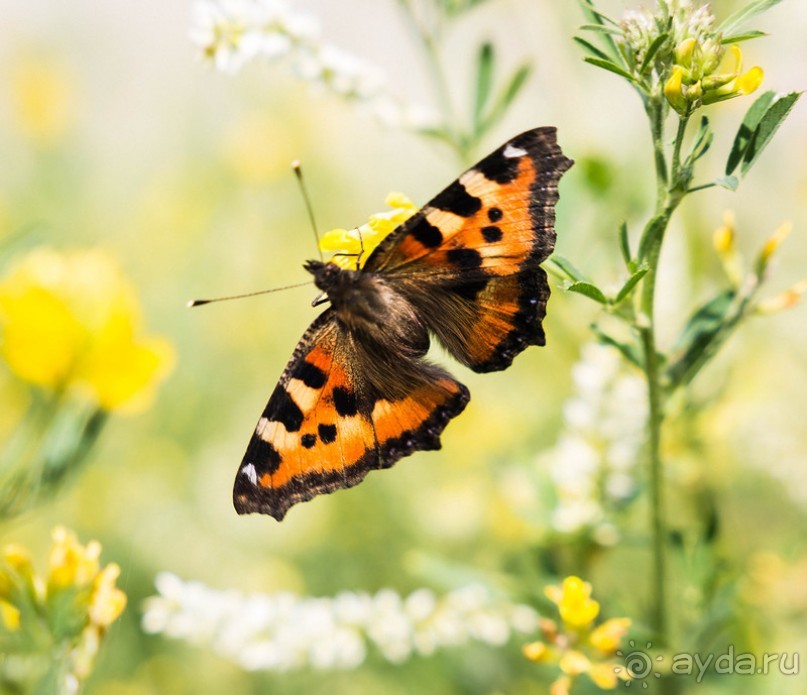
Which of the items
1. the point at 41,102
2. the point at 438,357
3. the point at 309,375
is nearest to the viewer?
the point at 309,375

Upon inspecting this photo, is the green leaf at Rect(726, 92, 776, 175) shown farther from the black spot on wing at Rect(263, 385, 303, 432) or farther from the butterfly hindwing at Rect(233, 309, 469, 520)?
the black spot on wing at Rect(263, 385, 303, 432)

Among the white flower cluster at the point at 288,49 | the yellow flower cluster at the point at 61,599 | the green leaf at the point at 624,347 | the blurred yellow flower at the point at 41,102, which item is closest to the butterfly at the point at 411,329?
the green leaf at the point at 624,347

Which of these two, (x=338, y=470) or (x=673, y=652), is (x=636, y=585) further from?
(x=338, y=470)

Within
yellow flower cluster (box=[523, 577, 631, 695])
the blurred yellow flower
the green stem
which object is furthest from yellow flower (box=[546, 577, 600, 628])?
the blurred yellow flower

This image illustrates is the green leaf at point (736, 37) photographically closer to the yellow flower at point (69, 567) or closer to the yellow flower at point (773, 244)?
the yellow flower at point (773, 244)

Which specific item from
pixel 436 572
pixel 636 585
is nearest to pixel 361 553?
pixel 636 585

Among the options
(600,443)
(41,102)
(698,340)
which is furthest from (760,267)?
(41,102)

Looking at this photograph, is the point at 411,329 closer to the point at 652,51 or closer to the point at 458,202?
the point at 458,202
